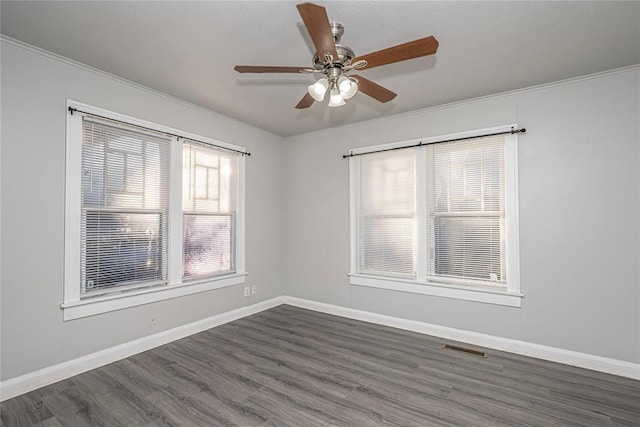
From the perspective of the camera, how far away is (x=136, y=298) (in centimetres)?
321

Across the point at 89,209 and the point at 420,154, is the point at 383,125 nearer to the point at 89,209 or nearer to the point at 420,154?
the point at 420,154

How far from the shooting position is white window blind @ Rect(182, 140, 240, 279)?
3777 mm

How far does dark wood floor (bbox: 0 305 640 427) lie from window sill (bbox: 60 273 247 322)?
1.72ft

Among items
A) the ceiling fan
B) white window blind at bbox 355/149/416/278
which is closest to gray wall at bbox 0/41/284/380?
the ceiling fan

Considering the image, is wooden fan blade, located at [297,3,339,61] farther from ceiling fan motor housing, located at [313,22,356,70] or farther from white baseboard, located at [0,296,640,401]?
white baseboard, located at [0,296,640,401]

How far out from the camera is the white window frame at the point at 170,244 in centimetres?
275

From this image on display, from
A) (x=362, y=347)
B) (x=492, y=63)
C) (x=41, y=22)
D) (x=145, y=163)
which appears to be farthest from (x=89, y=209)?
(x=492, y=63)

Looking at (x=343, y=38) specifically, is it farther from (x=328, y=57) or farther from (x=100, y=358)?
(x=100, y=358)

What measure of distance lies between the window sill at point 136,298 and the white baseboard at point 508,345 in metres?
1.67

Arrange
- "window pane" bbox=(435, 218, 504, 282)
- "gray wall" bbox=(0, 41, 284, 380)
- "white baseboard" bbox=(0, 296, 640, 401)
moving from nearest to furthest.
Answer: "gray wall" bbox=(0, 41, 284, 380)
"white baseboard" bbox=(0, 296, 640, 401)
"window pane" bbox=(435, 218, 504, 282)

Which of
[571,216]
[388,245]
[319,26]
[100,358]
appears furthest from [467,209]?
[100,358]

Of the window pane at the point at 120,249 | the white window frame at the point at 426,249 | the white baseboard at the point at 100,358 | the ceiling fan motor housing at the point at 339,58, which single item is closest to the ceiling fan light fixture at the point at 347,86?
the ceiling fan motor housing at the point at 339,58

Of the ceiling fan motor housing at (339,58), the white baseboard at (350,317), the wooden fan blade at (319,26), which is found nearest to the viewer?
the wooden fan blade at (319,26)

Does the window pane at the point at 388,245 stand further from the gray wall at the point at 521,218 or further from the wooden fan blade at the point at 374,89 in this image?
the wooden fan blade at the point at 374,89
